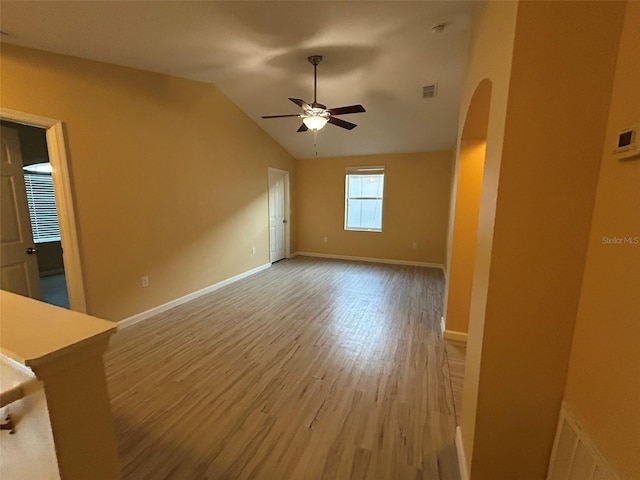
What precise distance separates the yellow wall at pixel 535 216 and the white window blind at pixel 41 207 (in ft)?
19.7

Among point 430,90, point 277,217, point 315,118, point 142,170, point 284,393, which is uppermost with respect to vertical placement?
point 430,90

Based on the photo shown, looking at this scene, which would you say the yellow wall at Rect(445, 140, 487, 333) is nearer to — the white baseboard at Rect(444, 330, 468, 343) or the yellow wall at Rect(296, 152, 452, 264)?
the white baseboard at Rect(444, 330, 468, 343)

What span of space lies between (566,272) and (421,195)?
4.97m

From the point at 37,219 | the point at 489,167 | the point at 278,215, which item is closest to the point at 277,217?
the point at 278,215

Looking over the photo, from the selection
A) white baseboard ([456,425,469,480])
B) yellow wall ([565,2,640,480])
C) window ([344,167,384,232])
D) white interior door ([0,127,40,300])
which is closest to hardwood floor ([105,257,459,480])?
white baseboard ([456,425,469,480])

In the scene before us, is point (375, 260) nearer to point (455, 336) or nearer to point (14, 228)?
point (455, 336)

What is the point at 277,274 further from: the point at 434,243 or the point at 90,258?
the point at 434,243

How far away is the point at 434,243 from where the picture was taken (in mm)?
5766

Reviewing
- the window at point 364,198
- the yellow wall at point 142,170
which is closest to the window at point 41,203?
the yellow wall at point 142,170

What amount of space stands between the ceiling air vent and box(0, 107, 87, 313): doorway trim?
3925 mm

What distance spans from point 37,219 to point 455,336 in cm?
645

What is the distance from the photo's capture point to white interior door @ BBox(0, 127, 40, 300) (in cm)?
260

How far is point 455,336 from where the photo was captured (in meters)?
2.79

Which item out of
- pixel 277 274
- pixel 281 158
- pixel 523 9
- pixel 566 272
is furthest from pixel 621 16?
pixel 281 158
